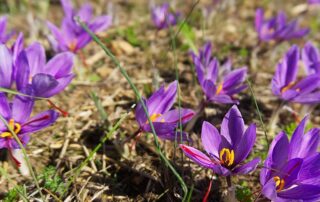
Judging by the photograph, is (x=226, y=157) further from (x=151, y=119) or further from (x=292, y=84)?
(x=292, y=84)

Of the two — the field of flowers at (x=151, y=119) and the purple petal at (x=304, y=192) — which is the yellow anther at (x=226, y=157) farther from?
the purple petal at (x=304, y=192)

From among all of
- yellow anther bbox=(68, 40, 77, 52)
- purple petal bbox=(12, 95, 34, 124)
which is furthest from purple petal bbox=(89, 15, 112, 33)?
purple petal bbox=(12, 95, 34, 124)

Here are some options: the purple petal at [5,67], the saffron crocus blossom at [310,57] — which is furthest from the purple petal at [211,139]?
the saffron crocus blossom at [310,57]

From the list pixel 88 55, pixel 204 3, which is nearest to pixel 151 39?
pixel 88 55

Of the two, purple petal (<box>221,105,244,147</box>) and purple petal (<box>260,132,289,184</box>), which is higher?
purple petal (<box>221,105,244,147</box>)

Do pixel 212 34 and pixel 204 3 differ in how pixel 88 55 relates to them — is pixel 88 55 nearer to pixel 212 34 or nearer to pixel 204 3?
pixel 212 34

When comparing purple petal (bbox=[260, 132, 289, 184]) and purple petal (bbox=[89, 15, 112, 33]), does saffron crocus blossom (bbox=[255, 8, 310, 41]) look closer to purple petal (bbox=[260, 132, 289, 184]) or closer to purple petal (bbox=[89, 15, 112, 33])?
purple petal (bbox=[89, 15, 112, 33])
